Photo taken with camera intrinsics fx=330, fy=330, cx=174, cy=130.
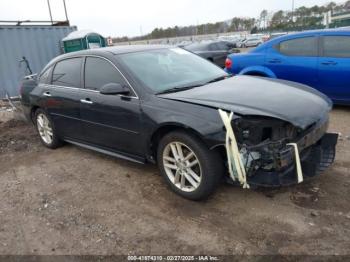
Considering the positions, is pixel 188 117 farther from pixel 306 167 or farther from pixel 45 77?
pixel 45 77

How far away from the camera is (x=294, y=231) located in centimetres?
295

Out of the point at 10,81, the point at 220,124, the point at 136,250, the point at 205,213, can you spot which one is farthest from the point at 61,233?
the point at 10,81

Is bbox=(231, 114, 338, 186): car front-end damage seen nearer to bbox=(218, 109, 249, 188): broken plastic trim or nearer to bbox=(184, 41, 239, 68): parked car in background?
bbox=(218, 109, 249, 188): broken plastic trim

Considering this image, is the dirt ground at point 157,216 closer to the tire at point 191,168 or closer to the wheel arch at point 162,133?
the tire at point 191,168

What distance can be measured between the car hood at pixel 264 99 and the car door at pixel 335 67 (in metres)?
2.50

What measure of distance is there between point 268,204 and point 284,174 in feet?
1.49

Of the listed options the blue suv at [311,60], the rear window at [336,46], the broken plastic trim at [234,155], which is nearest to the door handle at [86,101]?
the broken plastic trim at [234,155]

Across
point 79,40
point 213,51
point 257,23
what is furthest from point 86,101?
point 257,23

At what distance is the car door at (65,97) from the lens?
185 inches

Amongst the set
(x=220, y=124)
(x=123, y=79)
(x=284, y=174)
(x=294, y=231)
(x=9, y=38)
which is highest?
(x=9, y=38)

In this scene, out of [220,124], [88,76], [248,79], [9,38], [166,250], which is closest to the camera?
[166,250]

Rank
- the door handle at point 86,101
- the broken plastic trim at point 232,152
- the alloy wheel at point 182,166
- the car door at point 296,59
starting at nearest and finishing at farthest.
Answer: the broken plastic trim at point 232,152, the alloy wheel at point 182,166, the door handle at point 86,101, the car door at point 296,59

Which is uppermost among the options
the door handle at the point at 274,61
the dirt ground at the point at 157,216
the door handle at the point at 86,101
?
the door handle at the point at 274,61

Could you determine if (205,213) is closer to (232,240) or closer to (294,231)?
(232,240)
